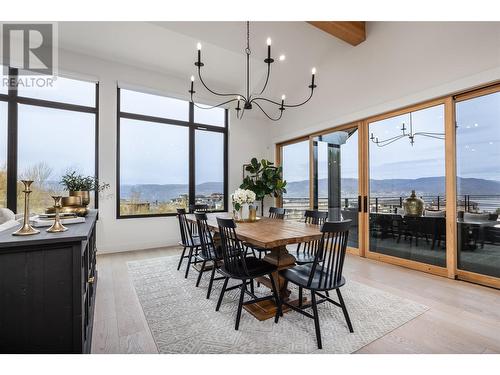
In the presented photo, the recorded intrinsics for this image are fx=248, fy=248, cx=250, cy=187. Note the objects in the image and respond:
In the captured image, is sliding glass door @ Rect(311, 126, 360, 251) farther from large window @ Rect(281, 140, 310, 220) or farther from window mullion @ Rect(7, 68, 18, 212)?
window mullion @ Rect(7, 68, 18, 212)

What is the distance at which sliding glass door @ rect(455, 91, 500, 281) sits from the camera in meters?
2.94

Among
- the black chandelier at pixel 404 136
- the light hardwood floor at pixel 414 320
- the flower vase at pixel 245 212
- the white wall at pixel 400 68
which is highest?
the white wall at pixel 400 68

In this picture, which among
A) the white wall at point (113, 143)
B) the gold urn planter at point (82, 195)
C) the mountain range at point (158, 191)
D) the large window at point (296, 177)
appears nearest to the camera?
the gold urn planter at point (82, 195)

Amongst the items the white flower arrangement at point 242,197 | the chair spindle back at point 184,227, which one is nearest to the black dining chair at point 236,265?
the white flower arrangement at point 242,197

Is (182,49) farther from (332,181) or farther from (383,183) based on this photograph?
(383,183)

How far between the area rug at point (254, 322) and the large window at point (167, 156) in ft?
7.28

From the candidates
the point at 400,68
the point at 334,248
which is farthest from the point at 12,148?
the point at 400,68

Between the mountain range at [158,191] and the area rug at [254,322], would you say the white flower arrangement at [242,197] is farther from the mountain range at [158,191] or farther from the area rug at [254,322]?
the mountain range at [158,191]

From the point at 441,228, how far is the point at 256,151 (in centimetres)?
416

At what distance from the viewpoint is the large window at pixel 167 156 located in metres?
4.86

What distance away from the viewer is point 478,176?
10.0 ft

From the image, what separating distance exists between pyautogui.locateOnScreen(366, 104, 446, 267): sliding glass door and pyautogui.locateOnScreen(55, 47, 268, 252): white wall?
3893 mm

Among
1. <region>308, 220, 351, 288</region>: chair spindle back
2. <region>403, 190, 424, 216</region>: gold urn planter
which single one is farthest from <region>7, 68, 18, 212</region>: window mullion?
<region>403, 190, 424, 216</region>: gold urn planter

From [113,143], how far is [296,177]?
395 cm
